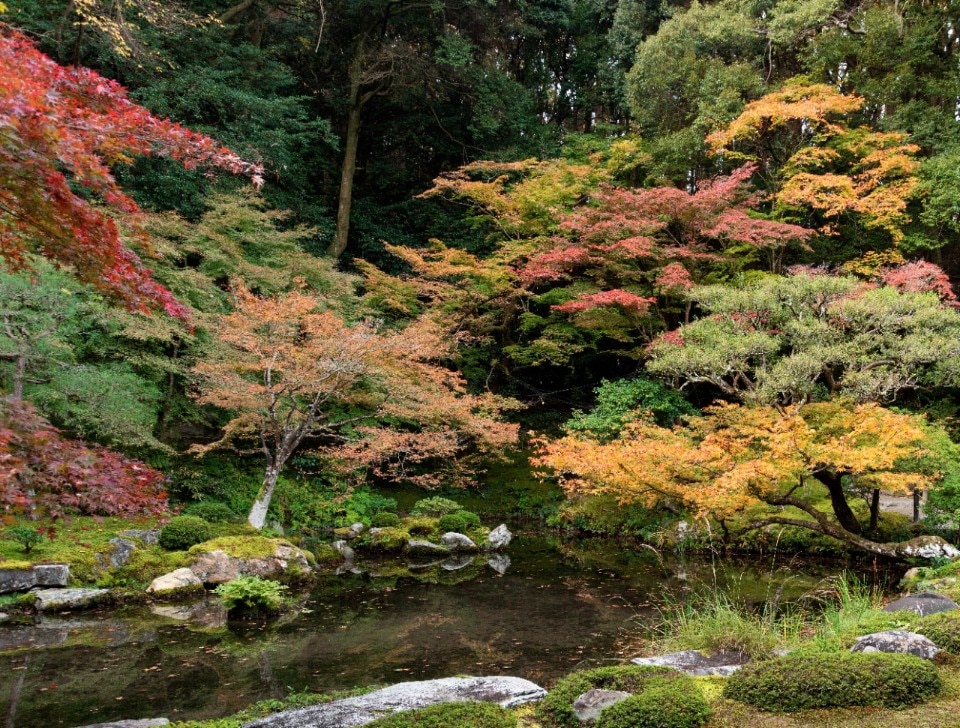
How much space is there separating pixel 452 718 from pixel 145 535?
Result: 7.64 metres

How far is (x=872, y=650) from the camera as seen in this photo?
395cm

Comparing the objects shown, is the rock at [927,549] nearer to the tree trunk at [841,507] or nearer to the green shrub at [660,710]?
the tree trunk at [841,507]

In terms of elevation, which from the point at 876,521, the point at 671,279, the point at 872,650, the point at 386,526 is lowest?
the point at 386,526

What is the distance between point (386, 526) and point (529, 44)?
695 inches

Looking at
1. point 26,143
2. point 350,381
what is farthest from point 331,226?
point 26,143

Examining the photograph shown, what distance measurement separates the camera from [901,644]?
3.96 metres

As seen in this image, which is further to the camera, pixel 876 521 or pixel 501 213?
pixel 501 213

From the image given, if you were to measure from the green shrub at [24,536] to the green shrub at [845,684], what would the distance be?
833 centimetres

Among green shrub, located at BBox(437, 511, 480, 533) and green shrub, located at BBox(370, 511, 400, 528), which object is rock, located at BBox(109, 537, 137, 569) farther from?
green shrub, located at BBox(437, 511, 480, 533)

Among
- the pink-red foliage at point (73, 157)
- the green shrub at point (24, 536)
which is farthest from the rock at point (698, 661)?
the green shrub at point (24, 536)

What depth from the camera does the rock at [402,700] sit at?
368cm

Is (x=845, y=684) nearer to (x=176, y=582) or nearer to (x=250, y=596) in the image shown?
(x=250, y=596)

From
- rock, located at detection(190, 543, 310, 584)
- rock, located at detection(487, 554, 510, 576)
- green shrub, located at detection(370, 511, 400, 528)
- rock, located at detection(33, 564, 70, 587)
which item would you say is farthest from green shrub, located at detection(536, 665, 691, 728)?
green shrub, located at detection(370, 511, 400, 528)

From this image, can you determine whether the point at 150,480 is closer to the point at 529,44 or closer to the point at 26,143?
the point at 26,143
